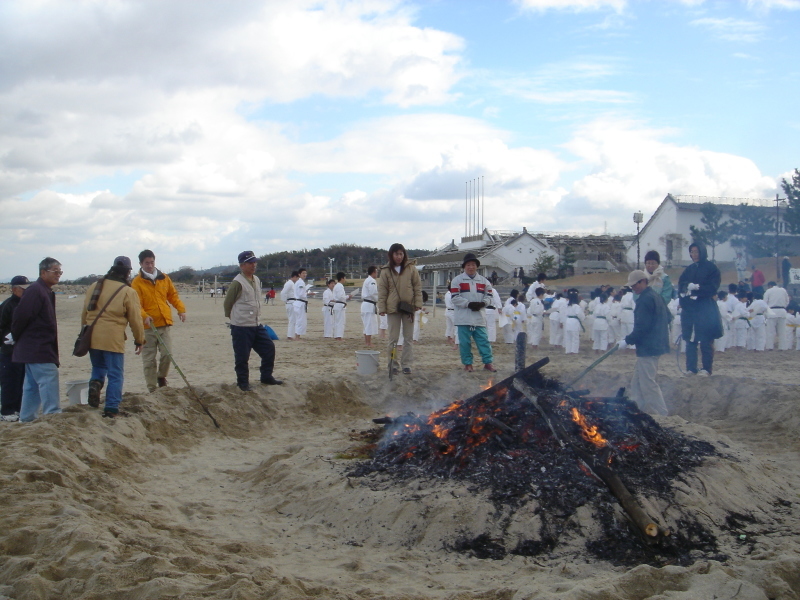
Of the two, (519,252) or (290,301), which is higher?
(519,252)

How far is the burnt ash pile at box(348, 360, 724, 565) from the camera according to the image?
4.39 metres

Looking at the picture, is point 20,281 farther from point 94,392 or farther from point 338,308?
point 338,308

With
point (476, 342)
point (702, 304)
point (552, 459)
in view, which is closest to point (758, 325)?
point (702, 304)

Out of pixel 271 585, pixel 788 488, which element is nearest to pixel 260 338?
pixel 271 585

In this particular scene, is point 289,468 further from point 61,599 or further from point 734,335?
point 734,335

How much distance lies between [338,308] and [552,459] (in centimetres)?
1258

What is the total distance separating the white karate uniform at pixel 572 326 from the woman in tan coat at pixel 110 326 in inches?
381

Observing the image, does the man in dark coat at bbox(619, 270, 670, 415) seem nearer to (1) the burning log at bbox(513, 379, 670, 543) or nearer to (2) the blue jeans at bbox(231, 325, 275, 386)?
(1) the burning log at bbox(513, 379, 670, 543)

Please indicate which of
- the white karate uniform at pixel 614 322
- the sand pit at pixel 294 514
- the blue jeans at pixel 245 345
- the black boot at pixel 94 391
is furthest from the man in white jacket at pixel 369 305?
the black boot at pixel 94 391

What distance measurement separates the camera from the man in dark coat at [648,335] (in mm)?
7219

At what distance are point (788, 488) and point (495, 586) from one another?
3353 mm

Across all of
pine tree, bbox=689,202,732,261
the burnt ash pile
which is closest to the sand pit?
the burnt ash pile

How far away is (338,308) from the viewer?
1738 centimetres

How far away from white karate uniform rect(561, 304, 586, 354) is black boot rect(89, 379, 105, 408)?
32.8 feet
